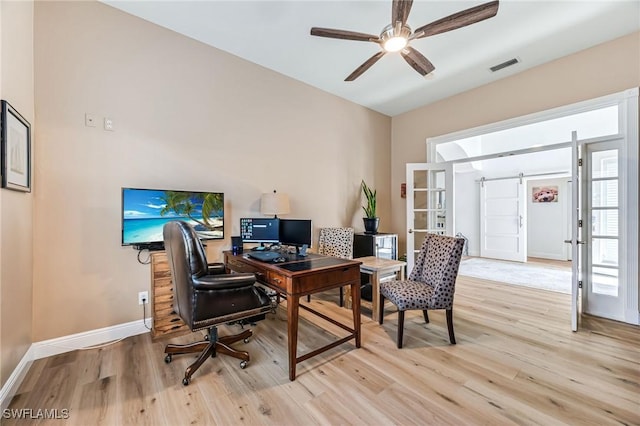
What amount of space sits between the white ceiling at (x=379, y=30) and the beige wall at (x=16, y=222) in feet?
2.93

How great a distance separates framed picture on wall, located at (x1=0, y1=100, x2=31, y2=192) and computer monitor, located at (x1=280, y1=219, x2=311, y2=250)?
6.73 ft

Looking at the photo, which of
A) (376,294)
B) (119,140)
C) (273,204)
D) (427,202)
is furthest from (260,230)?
(427,202)

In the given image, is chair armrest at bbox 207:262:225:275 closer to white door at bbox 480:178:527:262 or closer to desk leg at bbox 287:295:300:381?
desk leg at bbox 287:295:300:381

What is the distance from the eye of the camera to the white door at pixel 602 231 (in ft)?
9.37

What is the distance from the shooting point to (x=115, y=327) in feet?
7.89

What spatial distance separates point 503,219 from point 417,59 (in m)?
5.78

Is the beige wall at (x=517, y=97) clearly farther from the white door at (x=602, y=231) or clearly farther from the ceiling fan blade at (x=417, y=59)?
the ceiling fan blade at (x=417, y=59)

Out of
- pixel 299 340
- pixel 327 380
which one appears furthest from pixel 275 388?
pixel 299 340

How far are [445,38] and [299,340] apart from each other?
140 inches

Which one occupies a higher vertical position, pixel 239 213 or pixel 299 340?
pixel 239 213

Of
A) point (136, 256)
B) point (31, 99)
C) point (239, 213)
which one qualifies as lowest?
point (136, 256)

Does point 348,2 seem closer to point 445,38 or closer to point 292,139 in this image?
point 445,38

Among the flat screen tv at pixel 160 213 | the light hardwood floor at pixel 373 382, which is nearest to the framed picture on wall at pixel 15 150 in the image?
the flat screen tv at pixel 160 213

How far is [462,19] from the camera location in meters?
1.94
